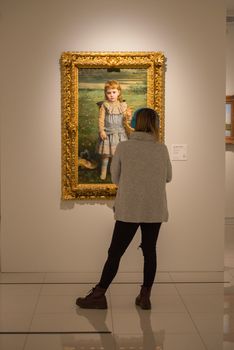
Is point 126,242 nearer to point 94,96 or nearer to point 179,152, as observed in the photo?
point 179,152

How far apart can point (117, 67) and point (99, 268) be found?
1.91 meters

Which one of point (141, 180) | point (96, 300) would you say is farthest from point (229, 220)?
point (141, 180)

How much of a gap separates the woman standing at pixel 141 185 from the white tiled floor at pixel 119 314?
402 mm

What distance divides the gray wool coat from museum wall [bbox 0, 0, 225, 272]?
50.0 inches

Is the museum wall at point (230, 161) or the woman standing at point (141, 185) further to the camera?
the museum wall at point (230, 161)

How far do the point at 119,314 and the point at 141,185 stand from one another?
952mm

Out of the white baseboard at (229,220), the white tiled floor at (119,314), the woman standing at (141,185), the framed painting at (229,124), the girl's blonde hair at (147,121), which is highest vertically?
the framed painting at (229,124)

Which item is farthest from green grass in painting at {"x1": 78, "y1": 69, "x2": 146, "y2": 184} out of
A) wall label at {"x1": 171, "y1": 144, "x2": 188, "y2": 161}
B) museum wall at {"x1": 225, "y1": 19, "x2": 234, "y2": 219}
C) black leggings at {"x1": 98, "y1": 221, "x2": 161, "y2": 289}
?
museum wall at {"x1": 225, "y1": 19, "x2": 234, "y2": 219}

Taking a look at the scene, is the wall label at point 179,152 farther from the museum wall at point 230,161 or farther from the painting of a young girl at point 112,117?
the museum wall at point 230,161

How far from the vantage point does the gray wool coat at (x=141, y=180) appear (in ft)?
11.7

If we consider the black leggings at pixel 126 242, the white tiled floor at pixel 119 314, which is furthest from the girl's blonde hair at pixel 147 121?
the white tiled floor at pixel 119 314

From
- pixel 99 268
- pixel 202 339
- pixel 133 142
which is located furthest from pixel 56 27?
pixel 202 339

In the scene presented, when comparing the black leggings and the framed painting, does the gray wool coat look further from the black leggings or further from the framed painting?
the framed painting

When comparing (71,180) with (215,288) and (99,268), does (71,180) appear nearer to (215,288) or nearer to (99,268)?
(99,268)
